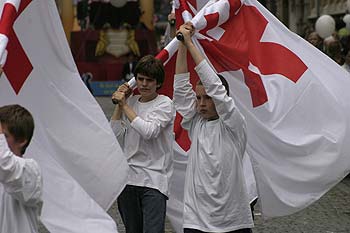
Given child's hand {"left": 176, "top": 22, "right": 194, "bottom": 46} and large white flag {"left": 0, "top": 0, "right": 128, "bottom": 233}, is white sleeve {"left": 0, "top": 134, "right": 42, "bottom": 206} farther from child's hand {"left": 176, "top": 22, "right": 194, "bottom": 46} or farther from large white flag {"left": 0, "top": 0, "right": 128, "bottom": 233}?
child's hand {"left": 176, "top": 22, "right": 194, "bottom": 46}

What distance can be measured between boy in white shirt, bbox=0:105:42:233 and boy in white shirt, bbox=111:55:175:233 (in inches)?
61.7

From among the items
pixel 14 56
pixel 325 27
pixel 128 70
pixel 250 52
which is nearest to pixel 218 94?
pixel 250 52

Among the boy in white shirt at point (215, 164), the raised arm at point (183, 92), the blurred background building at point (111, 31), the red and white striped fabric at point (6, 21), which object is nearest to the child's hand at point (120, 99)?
the raised arm at point (183, 92)

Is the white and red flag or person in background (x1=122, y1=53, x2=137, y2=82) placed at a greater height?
the white and red flag

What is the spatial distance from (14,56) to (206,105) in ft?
3.89

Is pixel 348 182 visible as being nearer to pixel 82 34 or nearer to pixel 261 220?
pixel 261 220

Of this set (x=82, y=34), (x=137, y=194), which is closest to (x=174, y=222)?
(x=137, y=194)

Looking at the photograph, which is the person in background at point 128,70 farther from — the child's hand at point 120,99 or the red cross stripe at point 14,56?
the red cross stripe at point 14,56

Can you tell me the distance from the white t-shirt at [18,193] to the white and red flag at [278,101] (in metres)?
2.00

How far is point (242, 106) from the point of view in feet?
19.7

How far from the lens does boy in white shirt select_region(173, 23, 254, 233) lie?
203 inches

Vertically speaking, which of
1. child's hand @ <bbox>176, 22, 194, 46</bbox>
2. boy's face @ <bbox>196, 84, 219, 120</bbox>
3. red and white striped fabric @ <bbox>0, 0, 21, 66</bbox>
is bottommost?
boy's face @ <bbox>196, 84, 219, 120</bbox>

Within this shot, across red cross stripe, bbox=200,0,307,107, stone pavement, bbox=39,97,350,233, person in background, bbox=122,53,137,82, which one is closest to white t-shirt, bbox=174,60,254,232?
red cross stripe, bbox=200,0,307,107

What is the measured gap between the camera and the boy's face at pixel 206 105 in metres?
5.29
